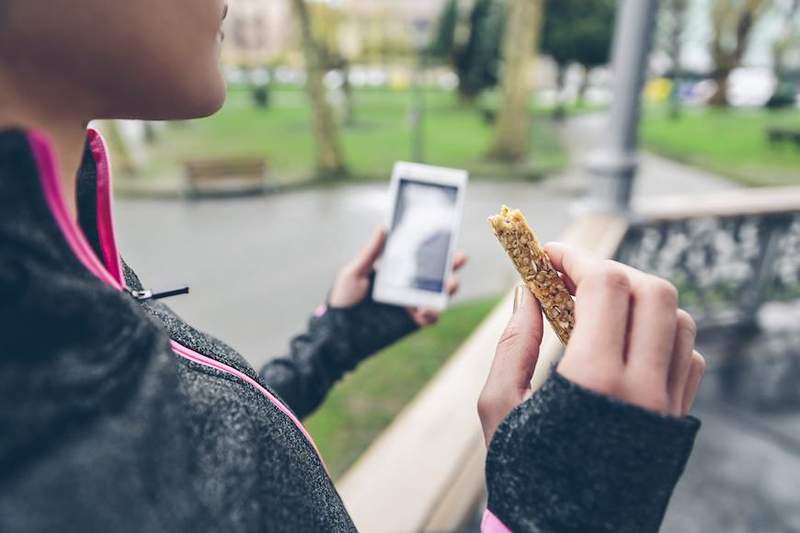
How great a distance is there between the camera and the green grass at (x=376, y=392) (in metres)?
3.15

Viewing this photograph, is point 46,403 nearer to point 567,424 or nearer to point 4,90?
point 4,90

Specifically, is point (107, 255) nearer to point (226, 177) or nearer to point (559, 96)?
point (226, 177)

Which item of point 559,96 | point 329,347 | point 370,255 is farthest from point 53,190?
point 559,96

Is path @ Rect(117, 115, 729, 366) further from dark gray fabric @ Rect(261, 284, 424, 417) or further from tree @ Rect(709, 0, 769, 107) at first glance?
tree @ Rect(709, 0, 769, 107)

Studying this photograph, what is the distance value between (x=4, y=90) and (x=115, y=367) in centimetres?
28

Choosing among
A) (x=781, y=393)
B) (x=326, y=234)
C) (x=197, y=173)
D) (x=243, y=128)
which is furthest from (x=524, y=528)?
(x=243, y=128)

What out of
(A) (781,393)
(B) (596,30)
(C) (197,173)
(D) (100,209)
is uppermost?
(B) (596,30)

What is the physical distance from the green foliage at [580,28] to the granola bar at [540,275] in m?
21.5

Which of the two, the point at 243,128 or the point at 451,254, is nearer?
the point at 451,254

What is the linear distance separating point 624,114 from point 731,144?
1407 cm

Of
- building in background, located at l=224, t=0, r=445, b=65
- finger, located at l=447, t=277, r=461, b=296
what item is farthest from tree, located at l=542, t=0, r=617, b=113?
finger, located at l=447, t=277, r=461, b=296

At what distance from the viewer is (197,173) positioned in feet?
32.3

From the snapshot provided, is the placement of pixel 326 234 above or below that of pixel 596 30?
below

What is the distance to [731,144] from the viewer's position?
15703mm
